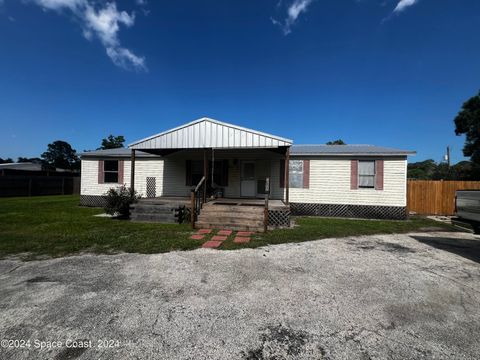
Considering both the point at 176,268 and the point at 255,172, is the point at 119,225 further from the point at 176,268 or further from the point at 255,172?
the point at 255,172

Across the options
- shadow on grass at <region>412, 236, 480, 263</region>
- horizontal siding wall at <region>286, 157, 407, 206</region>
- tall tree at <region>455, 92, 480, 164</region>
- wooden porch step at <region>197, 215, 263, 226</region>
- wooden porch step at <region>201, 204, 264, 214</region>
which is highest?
tall tree at <region>455, 92, 480, 164</region>

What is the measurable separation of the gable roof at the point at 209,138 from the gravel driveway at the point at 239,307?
4836 millimetres

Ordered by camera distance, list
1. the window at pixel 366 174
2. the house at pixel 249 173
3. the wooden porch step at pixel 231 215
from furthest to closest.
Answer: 1. the window at pixel 366 174
2. the house at pixel 249 173
3. the wooden porch step at pixel 231 215

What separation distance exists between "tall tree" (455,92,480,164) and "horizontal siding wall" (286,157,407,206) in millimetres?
20968

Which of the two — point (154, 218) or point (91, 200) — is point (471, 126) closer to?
point (154, 218)

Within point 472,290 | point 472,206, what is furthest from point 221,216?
point 472,206

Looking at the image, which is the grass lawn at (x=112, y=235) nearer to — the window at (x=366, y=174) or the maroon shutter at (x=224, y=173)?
the window at (x=366, y=174)

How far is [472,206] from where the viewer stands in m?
5.61

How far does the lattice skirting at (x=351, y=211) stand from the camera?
35.0 ft

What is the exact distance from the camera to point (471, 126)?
24.4 m

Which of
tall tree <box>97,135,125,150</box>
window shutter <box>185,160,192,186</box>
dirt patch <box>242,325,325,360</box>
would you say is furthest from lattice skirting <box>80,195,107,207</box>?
tall tree <box>97,135,125,150</box>

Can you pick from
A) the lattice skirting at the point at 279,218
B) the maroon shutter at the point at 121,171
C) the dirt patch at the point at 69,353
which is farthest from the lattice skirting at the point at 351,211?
the dirt patch at the point at 69,353

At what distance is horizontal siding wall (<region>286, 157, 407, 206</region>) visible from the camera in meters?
10.6

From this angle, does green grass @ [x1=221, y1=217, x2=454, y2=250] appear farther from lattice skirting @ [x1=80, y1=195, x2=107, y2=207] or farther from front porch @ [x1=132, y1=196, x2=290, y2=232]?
lattice skirting @ [x1=80, y1=195, x2=107, y2=207]
